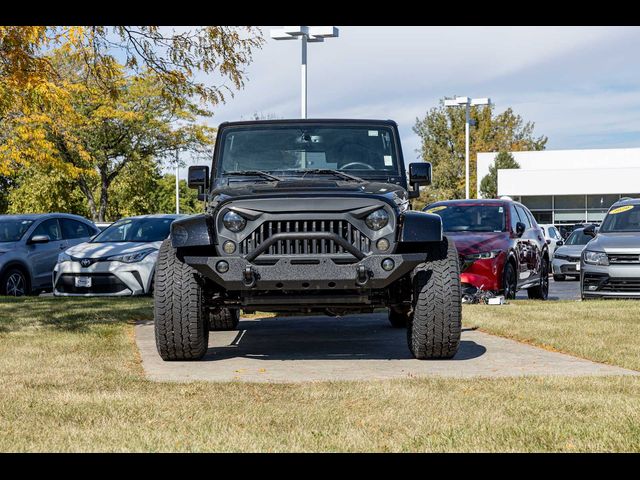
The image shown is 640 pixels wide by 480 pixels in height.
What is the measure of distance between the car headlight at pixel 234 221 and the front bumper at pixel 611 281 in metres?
8.55

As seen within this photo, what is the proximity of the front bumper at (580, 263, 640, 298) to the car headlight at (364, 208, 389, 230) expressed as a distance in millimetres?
8039

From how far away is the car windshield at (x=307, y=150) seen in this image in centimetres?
841

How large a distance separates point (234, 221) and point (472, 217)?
8.59 meters

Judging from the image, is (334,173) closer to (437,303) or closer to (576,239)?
(437,303)

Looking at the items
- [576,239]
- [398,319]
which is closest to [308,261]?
[398,319]

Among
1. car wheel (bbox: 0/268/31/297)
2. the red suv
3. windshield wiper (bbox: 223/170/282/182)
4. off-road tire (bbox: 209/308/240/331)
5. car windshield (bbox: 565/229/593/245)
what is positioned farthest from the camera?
car windshield (bbox: 565/229/593/245)

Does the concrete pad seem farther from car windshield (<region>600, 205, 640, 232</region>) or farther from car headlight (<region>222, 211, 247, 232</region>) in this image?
car windshield (<region>600, 205, 640, 232</region>)

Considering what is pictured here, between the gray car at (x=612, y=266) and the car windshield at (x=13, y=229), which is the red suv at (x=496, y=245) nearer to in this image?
the gray car at (x=612, y=266)

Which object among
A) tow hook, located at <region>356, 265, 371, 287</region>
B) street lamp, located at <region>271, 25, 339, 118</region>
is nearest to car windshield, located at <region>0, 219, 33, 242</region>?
street lamp, located at <region>271, 25, 339, 118</region>

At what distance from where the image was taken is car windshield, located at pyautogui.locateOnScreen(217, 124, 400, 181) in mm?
8406

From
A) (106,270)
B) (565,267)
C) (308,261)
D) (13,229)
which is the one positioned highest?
(308,261)

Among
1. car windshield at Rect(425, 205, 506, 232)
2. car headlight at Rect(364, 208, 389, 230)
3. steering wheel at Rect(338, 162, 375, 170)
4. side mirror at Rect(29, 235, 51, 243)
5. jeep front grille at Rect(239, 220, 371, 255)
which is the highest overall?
steering wheel at Rect(338, 162, 375, 170)

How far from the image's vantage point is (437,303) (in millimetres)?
7066
